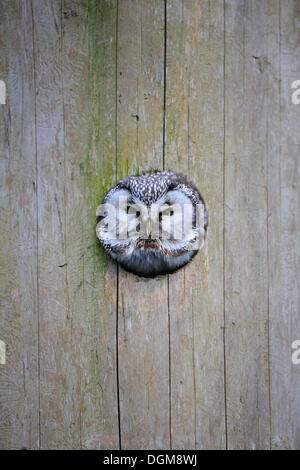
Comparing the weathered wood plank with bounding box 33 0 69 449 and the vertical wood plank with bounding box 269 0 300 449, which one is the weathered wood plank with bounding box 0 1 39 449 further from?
the vertical wood plank with bounding box 269 0 300 449

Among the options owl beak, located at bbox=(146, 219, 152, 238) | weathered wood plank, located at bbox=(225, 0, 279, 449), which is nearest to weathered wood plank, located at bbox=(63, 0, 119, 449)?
owl beak, located at bbox=(146, 219, 152, 238)

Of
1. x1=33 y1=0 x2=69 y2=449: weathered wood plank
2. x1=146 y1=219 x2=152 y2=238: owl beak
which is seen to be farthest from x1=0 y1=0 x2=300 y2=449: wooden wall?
x1=146 y1=219 x2=152 y2=238: owl beak

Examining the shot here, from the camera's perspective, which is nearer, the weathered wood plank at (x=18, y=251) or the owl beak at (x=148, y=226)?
the owl beak at (x=148, y=226)

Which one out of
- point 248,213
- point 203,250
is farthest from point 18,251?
point 248,213

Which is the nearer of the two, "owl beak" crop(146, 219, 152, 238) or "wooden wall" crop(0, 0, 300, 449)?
"owl beak" crop(146, 219, 152, 238)

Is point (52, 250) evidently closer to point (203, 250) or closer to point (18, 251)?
point (18, 251)

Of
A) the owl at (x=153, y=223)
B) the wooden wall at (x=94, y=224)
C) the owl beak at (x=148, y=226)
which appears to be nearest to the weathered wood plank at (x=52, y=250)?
the wooden wall at (x=94, y=224)

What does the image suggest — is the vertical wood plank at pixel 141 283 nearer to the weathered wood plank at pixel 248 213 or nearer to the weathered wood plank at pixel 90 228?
the weathered wood plank at pixel 90 228
